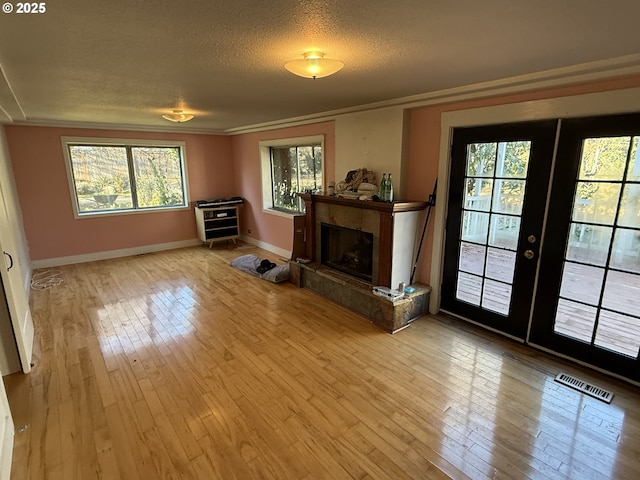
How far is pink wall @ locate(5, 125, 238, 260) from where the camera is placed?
4789 mm

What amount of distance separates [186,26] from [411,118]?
8.13 ft

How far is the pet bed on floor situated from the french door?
7.50 ft

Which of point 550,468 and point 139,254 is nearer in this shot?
point 550,468

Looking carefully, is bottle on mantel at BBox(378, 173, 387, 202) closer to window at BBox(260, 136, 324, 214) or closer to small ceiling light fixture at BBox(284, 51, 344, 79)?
window at BBox(260, 136, 324, 214)

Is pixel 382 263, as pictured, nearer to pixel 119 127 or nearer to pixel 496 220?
pixel 496 220

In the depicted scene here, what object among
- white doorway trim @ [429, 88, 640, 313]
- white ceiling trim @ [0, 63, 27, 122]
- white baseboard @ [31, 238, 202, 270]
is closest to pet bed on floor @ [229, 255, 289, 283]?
white baseboard @ [31, 238, 202, 270]

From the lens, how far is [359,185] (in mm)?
3756

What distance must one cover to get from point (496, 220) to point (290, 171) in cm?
350

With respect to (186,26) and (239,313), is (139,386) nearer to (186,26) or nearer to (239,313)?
(239,313)

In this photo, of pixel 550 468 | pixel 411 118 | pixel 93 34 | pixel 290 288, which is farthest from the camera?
pixel 290 288

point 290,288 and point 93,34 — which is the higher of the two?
point 93,34

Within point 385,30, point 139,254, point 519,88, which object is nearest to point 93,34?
point 385,30

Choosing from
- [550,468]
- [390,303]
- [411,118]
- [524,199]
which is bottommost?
[550,468]

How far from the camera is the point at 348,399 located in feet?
7.43
